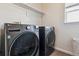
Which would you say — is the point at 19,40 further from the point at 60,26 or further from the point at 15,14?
the point at 60,26

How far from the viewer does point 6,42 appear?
866mm

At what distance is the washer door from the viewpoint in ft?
3.04

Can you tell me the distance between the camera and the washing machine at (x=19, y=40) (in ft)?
2.86

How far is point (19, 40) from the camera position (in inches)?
38.6

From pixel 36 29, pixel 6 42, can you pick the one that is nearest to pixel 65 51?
pixel 36 29

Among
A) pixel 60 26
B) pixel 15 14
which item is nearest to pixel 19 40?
pixel 15 14

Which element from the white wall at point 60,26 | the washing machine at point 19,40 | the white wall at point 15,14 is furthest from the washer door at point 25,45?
the white wall at point 60,26

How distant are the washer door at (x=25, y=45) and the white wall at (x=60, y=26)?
0.79m

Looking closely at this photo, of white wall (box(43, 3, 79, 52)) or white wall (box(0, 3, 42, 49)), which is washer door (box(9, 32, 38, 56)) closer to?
white wall (box(0, 3, 42, 49))

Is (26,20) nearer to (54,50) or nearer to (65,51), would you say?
(54,50)

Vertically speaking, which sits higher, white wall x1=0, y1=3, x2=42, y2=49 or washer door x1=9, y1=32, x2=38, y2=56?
white wall x1=0, y1=3, x2=42, y2=49

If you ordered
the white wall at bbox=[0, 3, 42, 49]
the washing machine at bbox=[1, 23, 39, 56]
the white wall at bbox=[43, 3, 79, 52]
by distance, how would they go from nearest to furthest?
the washing machine at bbox=[1, 23, 39, 56], the white wall at bbox=[0, 3, 42, 49], the white wall at bbox=[43, 3, 79, 52]

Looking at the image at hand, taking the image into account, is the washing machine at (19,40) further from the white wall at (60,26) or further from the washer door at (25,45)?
the white wall at (60,26)

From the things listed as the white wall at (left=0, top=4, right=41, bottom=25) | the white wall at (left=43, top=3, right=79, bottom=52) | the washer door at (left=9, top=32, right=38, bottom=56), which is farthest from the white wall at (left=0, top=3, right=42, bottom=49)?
the washer door at (left=9, top=32, right=38, bottom=56)
